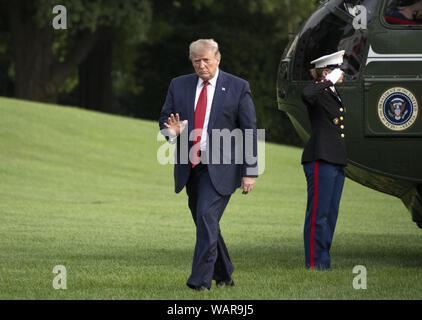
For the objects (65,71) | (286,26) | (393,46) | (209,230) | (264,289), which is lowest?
(264,289)

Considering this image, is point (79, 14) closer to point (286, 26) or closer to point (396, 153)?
point (286, 26)

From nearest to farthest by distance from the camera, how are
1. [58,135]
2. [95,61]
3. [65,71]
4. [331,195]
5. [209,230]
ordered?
[209,230], [331,195], [58,135], [65,71], [95,61]

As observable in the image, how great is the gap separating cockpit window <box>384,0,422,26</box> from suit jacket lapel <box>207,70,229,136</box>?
2252mm

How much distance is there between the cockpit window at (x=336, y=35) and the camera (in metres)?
9.34

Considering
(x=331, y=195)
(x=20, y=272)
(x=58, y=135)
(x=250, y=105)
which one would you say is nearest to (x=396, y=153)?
(x=331, y=195)

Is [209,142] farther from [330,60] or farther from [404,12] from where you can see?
[404,12]

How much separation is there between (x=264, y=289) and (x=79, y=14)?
22214 millimetres

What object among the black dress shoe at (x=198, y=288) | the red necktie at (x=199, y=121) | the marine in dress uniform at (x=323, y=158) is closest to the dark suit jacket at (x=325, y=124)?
the marine in dress uniform at (x=323, y=158)

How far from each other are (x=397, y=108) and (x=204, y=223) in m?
2.62

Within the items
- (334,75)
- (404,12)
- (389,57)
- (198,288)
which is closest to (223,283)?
(198,288)

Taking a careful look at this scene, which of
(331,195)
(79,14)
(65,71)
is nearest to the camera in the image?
(331,195)

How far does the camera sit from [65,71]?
32.6m

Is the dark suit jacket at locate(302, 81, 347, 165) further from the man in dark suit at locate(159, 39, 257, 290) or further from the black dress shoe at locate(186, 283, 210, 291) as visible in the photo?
the black dress shoe at locate(186, 283, 210, 291)

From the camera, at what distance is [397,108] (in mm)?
9250
